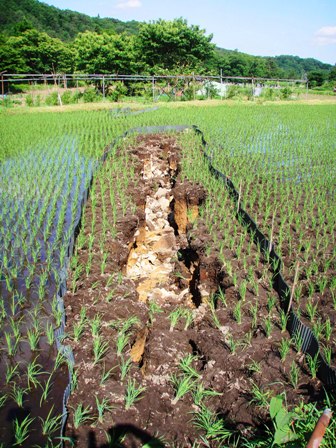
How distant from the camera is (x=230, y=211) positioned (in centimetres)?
535

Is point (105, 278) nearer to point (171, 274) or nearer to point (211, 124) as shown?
point (171, 274)

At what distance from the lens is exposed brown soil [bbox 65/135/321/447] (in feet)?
7.26

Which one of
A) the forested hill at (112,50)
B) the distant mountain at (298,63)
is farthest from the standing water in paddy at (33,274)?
the distant mountain at (298,63)

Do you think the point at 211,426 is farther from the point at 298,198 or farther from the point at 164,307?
the point at 298,198

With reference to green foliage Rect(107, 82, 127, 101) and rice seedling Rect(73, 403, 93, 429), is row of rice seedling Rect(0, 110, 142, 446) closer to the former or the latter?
rice seedling Rect(73, 403, 93, 429)

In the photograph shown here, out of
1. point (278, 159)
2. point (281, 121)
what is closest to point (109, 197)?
point (278, 159)

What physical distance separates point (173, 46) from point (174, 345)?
26.5 meters

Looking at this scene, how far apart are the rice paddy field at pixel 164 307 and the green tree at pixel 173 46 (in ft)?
68.0

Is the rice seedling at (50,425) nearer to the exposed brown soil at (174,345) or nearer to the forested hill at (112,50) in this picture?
the exposed brown soil at (174,345)

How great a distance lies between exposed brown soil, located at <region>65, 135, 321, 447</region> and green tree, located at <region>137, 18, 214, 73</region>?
23.2m

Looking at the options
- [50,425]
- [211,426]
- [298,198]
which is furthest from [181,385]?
[298,198]

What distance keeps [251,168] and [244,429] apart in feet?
19.9

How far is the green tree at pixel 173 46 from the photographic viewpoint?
2483cm

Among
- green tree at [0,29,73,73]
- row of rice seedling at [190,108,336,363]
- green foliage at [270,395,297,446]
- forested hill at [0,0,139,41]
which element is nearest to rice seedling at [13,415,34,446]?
green foliage at [270,395,297,446]
